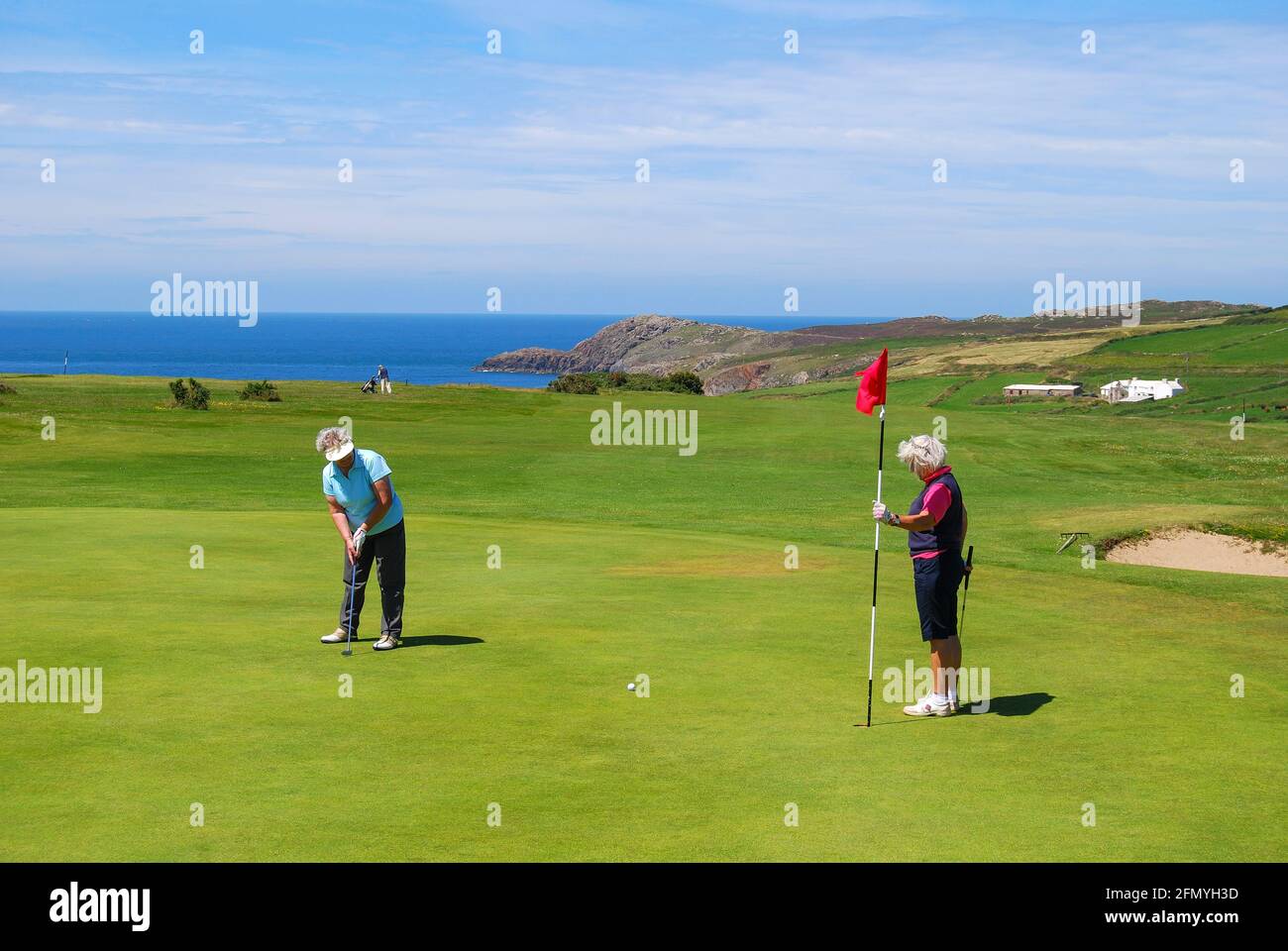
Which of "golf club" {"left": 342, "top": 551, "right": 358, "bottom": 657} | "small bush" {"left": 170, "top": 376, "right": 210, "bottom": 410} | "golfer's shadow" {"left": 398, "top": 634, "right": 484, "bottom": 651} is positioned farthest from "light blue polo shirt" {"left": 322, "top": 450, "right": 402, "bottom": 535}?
"small bush" {"left": 170, "top": 376, "right": 210, "bottom": 410}

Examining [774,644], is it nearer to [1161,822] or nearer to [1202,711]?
[1202,711]

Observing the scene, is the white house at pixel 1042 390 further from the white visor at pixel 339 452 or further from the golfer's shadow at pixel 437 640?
the white visor at pixel 339 452

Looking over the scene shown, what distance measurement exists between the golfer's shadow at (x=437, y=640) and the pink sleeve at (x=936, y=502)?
526 cm

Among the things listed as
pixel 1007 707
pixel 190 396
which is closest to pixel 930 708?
pixel 1007 707

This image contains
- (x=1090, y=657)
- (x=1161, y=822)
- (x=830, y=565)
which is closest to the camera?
(x=1161, y=822)

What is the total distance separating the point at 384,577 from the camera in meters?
14.6

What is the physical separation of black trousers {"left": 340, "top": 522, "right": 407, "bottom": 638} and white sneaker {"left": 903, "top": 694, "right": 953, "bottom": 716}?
220 inches

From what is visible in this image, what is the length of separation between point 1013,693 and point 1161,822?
3.98 meters

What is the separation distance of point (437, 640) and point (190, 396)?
53575 mm

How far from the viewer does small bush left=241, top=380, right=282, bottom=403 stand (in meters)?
69.5

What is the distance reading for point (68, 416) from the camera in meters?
54.1
